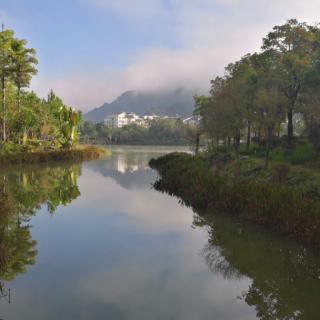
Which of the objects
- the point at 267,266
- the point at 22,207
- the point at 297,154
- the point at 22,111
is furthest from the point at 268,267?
the point at 22,111

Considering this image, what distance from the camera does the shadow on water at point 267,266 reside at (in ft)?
28.1

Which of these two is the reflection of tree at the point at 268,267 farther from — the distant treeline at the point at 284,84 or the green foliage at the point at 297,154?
the distant treeline at the point at 284,84

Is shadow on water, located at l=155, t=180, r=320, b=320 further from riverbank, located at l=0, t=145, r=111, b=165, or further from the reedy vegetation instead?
the reedy vegetation

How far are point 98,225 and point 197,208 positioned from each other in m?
5.93

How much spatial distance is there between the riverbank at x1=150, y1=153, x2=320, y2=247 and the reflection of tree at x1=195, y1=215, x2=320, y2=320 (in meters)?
0.69

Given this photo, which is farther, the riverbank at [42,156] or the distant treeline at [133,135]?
the distant treeline at [133,135]

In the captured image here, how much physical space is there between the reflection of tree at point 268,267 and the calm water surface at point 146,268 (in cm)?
3

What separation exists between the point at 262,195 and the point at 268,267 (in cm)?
580

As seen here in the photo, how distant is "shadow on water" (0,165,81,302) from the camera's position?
1048 cm

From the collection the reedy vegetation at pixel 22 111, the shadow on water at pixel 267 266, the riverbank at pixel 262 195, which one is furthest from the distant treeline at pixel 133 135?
the shadow on water at pixel 267 266

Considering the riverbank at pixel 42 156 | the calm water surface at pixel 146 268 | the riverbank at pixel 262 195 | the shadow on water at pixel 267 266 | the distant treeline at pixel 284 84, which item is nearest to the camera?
the calm water surface at pixel 146 268

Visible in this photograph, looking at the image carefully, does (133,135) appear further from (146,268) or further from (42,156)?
(146,268)

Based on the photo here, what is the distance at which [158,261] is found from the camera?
11.5 metres

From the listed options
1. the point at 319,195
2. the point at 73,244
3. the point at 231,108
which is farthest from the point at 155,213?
the point at 231,108
